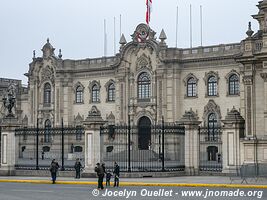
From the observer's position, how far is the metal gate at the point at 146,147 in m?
37.3

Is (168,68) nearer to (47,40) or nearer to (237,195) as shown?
(47,40)

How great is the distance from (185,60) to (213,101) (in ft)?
17.7

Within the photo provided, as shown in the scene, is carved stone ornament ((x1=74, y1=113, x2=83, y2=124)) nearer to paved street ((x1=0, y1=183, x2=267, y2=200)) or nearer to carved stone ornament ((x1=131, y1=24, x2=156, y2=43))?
carved stone ornament ((x1=131, y1=24, x2=156, y2=43))

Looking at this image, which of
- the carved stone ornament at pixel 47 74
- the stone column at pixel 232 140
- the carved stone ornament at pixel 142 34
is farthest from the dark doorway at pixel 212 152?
the stone column at pixel 232 140

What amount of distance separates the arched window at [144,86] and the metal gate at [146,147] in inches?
214

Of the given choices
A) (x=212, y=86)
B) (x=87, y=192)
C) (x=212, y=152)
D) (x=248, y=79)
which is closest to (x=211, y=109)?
(x=212, y=86)

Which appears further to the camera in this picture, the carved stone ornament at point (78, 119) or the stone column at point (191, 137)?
the carved stone ornament at point (78, 119)

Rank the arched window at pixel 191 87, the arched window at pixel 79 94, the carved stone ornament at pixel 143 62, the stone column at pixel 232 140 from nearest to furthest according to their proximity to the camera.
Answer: the stone column at pixel 232 140 < the arched window at pixel 191 87 < the carved stone ornament at pixel 143 62 < the arched window at pixel 79 94

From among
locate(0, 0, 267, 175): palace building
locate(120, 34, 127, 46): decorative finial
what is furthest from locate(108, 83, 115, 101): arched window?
locate(120, 34, 127, 46): decorative finial

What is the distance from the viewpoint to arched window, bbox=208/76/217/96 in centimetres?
6469

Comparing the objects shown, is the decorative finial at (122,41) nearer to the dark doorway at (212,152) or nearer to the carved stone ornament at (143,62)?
the carved stone ornament at (143,62)

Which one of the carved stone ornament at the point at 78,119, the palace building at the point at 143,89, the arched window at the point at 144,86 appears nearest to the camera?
the palace building at the point at 143,89

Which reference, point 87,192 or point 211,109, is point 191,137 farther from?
point 211,109

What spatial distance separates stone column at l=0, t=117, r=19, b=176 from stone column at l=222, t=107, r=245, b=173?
13.1m
